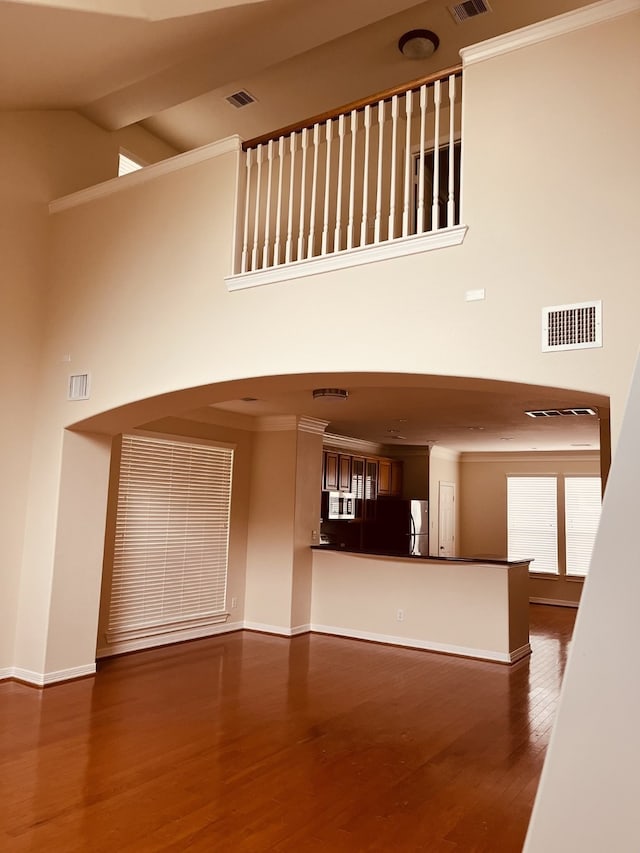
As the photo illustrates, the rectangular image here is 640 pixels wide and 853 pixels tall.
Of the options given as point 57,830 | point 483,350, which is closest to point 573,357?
point 483,350

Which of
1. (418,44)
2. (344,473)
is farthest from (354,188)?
(344,473)

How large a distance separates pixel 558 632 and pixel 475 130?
677 cm

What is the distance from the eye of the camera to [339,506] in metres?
9.35

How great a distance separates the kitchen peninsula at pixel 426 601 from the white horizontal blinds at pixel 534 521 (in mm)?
4252

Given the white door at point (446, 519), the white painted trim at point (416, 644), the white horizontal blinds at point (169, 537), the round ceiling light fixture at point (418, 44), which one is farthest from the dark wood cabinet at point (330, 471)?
the round ceiling light fixture at point (418, 44)

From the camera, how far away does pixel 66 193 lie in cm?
576

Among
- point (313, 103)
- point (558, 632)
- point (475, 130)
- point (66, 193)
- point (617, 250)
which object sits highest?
point (313, 103)

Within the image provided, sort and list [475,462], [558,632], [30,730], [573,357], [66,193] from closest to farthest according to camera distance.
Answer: [573,357], [30,730], [66,193], [558,632], [475,462]

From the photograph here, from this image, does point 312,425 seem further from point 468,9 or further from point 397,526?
point 468,9

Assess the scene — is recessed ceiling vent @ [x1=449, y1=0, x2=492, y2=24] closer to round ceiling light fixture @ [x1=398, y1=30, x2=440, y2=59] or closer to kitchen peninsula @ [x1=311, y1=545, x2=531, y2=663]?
round ceiling light fixture @ [x1=398, y1=30, x2=440, y2=59]

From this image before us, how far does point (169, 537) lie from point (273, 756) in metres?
3.37

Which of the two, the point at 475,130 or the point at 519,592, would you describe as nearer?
the point at 475,130

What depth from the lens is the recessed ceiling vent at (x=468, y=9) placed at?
4855 mm

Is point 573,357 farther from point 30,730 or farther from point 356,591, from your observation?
point 356,591
